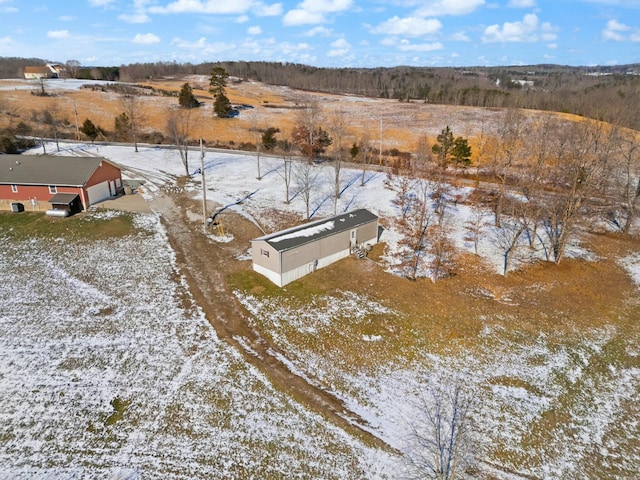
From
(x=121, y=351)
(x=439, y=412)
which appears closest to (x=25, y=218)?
(x=121, y=351)

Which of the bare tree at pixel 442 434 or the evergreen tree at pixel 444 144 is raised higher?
the evergreen tree at pixel 444 144

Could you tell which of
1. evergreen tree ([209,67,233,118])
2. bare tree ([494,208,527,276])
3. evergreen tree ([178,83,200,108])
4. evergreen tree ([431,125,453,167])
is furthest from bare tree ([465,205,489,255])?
evergreen tree ([178,83,200,108])

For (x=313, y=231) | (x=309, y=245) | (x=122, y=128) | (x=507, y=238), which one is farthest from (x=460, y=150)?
(x=122, y=128)

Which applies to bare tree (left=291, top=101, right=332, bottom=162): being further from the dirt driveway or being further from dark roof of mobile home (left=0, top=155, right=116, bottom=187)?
dark roof of mobile home (left=0, top=155, right=116, bottom=187)

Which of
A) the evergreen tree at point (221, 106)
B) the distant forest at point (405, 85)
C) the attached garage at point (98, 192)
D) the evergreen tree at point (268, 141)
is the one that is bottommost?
the attached garage at point (98, 192)

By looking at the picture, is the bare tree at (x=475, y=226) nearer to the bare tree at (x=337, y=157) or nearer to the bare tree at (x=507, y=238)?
the bare tree at (x=507, y=238)

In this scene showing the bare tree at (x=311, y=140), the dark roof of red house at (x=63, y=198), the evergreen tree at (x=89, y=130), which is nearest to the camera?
the dark roof of red house at (x=63, y=198)

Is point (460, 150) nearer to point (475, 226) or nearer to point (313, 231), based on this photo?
point (475, 226)

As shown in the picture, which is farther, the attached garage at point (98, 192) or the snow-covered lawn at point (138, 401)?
the attached garage at point (98, 192)

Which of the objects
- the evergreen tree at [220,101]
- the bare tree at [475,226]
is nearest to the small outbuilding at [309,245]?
the bare tree at [475,226]
